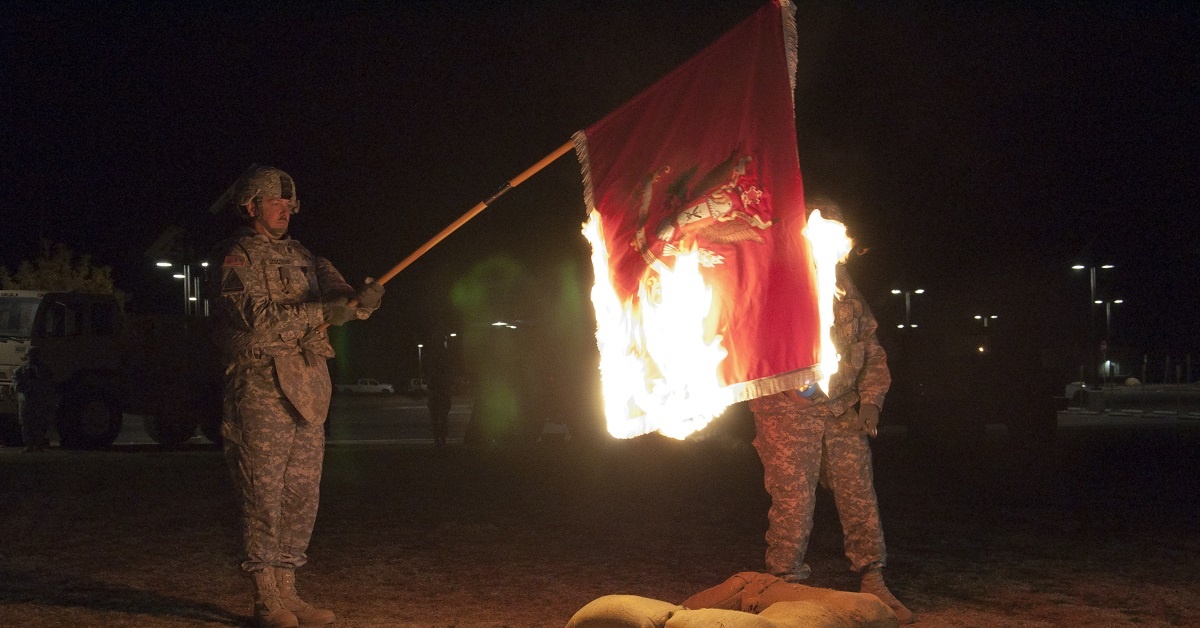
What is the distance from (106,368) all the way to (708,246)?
17697mm

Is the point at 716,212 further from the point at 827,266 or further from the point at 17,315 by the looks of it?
the point at 17,315

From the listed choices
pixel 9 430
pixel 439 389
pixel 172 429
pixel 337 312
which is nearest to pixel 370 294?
pixel 337 312

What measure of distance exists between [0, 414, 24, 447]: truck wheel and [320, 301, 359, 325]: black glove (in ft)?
60.4

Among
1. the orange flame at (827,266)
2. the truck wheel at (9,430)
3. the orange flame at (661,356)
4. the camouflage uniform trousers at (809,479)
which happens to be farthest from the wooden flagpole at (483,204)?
the truck wheel at (9,430)

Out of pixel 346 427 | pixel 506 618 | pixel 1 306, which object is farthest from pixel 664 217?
pixel 346 427

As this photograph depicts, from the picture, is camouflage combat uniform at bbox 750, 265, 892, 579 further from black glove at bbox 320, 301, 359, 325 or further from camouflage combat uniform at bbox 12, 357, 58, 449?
camouflage combat uniform at bbox 12, 357, 58, 449

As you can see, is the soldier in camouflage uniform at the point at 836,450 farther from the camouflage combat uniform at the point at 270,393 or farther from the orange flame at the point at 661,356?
the camouflage combat uniform at the point at 270,393

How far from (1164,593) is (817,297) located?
2699 mm

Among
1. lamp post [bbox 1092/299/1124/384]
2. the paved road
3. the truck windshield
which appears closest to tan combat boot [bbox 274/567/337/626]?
the paved road

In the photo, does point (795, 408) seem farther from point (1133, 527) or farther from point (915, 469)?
point (915, 469)

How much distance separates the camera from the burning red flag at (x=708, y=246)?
4625 mm

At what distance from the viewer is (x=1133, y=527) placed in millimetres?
8531

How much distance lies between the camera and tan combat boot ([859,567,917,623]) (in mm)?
5266

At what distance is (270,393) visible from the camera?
5.43m
